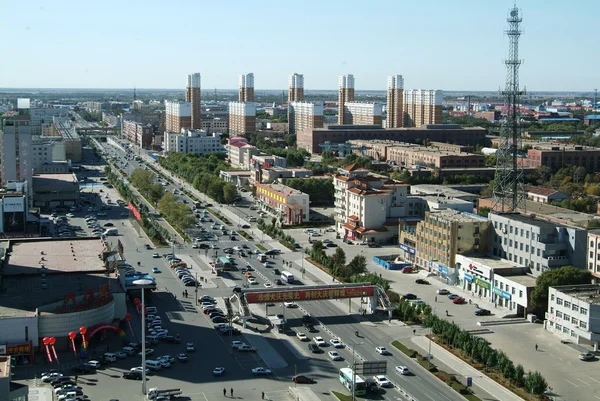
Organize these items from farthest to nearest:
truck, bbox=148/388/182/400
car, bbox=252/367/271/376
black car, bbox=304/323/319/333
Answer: black car, bbox=304/323/319/333, car, bbox=252/367/271/376, truck, bbox=148/388/182/400

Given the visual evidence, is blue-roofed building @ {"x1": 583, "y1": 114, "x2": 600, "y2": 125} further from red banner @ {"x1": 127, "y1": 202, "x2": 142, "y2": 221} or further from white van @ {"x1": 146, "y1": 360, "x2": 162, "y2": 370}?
white van @ {"x1": 146, "y1": 360, "x2": 162, "y2": 370}

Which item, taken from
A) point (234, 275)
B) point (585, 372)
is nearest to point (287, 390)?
point (585, 372)

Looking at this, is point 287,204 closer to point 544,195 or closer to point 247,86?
point 544,195

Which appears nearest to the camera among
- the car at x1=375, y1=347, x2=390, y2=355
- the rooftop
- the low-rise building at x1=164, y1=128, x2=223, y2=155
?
the car at x1=375, y1=347, x2=390, y2=355

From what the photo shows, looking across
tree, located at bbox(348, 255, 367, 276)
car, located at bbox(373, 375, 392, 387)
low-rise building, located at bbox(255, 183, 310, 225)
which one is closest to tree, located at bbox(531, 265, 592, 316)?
tree, located at bbox(348, 255, 367, 276)

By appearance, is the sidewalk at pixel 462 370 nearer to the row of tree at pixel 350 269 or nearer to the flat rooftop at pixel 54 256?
the row of tree at pixel 350 269

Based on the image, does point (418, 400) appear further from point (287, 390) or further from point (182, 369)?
point (182, 369)

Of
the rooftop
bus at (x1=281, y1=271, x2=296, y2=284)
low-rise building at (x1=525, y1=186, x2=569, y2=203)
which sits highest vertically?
low-rise building at (x1=525, y1=186, x2=569, y2=203)
